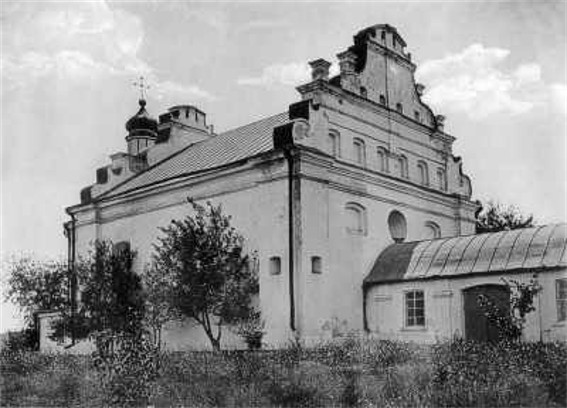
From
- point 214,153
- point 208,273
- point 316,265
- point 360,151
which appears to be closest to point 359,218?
point 360,151

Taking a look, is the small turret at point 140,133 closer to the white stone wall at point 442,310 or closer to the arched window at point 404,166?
the arched window at point 404,166

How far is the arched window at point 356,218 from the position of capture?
2392 centimetres

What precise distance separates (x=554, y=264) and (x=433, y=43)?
796cm

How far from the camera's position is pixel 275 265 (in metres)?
21.9

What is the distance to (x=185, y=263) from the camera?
21.6m

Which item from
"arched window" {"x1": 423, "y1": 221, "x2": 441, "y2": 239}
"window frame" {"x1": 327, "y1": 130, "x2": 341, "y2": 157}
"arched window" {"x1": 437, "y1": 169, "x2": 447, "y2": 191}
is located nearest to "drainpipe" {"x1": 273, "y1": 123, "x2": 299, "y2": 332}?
"window frame" {"x1": 327, "y1": 130, "x2": 341, "y2": 157}

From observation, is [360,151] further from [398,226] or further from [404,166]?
[398,226]

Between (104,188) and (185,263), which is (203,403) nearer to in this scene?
(185,263)

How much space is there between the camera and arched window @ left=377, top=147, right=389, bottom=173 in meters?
25.9

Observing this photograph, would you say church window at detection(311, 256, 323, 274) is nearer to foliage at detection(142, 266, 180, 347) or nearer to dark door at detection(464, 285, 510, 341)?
foliage at detection(142, 266, 180, 347)

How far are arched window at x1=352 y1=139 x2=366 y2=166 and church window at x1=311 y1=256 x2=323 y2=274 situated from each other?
14.5ft

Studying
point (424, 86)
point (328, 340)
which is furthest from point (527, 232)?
point (424, 86)

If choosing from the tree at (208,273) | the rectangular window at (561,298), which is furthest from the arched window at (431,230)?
the tree at (208,273)

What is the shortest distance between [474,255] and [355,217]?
393 cm
